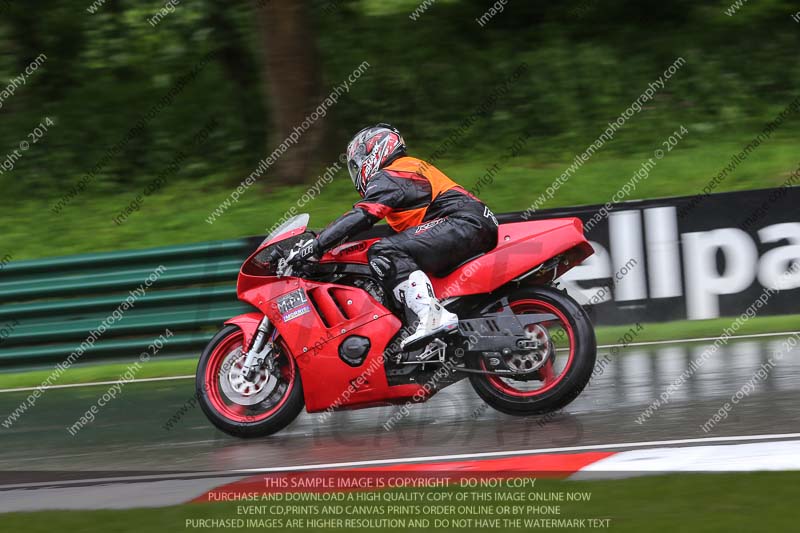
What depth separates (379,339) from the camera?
705cm

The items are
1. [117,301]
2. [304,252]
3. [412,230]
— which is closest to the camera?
[304,252]

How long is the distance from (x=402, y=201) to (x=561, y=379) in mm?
1575

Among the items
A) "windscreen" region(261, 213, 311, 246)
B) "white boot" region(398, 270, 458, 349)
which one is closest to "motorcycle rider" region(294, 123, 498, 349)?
"white boot" region(398, 270, 458, 349)

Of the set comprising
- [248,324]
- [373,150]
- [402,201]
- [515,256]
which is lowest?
[248,324]

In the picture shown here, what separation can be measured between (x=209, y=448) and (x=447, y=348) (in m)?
1.72

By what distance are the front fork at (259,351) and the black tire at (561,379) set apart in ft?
4.45

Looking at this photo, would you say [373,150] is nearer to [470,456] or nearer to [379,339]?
[379,339]

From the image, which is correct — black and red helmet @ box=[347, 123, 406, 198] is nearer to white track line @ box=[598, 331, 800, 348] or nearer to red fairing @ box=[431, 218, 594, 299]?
red fairing @ box=[431, 218, 594, 299]

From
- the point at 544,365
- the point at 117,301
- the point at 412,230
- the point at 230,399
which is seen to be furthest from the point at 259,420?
the point at 117,301

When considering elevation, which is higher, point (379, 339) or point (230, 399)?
point (379, 339)

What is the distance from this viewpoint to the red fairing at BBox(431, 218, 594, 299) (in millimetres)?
6977

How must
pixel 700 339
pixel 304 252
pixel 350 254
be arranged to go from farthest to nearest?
pixel 700 339 → pixel 350 254 → pixel 304 252

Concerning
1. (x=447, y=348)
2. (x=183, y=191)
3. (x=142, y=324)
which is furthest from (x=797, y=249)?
(x=183, y=191)

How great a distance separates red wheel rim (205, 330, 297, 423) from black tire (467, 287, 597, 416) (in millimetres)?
1264
